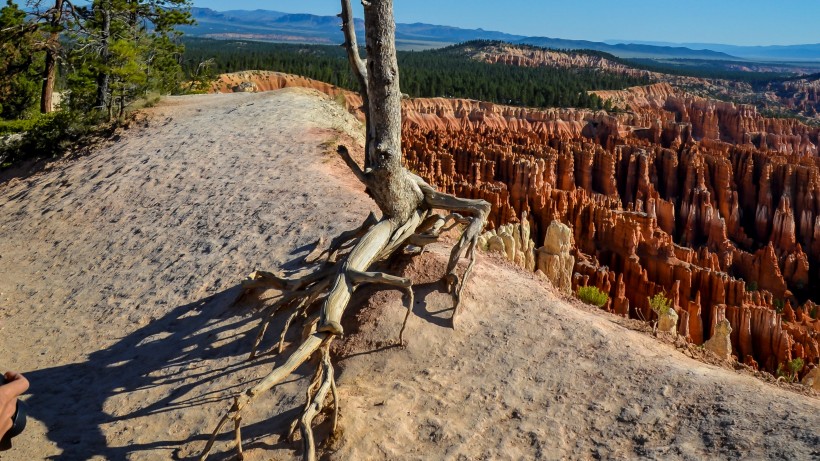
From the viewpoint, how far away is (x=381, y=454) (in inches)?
189

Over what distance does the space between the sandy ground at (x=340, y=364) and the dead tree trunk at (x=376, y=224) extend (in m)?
0.35

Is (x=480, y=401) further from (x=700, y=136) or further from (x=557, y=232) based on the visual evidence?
(x=700, y=136)

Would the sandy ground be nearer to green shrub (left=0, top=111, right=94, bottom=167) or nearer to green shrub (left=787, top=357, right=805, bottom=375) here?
green shrub (left=0, top=111, right=94, bottom=167)

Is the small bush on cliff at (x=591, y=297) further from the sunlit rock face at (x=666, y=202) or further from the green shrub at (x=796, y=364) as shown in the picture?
the green shrub at (x=796, y=364)

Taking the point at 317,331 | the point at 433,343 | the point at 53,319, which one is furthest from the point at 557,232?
the point at 53,319

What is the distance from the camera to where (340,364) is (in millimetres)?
5891

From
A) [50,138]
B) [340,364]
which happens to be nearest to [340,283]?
[340,364]

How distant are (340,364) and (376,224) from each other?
1.51m

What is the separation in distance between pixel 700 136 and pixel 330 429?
6629 centimetres

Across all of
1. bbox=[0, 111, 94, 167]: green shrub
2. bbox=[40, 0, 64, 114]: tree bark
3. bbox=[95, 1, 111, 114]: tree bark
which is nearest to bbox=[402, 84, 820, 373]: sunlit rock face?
bbox=[95, 1, 111, 114]: tree bark

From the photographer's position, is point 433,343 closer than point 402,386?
No

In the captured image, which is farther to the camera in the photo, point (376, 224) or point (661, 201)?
point (661, 201)

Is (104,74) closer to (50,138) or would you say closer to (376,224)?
(50,138)

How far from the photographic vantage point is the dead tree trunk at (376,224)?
572 centimetres
